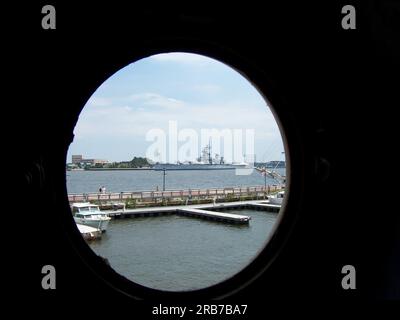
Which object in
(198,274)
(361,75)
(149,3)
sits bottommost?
(198,274)

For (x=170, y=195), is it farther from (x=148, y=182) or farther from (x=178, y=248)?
(x=148, y=182)

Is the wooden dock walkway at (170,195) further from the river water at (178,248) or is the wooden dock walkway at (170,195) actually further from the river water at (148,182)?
the river water at (148,182)

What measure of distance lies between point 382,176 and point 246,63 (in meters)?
0.70

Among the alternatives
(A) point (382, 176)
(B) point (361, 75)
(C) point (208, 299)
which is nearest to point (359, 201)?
(A) point (382, 176)

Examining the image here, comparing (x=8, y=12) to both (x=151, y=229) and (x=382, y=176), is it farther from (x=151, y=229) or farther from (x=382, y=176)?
(x=151, y=229)

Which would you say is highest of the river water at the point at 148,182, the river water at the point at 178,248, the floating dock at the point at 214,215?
the river water at the point at 148,182

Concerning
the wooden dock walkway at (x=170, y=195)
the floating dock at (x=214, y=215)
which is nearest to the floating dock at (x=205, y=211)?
the floating dock at (x=214, y=215)

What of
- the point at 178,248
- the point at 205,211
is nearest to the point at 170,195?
the point at 205,211

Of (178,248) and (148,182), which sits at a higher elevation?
(148,182)

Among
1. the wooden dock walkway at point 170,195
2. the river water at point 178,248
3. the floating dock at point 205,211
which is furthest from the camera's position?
the wooden dock walkway at point 170,195

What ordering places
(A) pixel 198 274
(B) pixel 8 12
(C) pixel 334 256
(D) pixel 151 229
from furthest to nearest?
1. (D) pixel 151 229
2. (A) pixel 198 274
3. (C) pixel 334 256
4. (B) pixel 8 12

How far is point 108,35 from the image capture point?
62.2 inches

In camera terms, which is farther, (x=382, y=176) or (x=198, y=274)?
(x=198, y=274)

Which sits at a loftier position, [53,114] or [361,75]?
[361,75]
